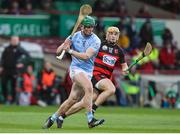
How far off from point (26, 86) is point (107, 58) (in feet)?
28.1

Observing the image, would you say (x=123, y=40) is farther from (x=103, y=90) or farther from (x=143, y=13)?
(x=103, y=90)

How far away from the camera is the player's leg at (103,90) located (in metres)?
19.1

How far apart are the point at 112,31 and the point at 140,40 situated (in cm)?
1313

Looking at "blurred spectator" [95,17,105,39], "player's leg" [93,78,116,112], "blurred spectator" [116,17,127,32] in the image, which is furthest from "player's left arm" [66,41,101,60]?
"blurred spectator" [116,17,127,32]

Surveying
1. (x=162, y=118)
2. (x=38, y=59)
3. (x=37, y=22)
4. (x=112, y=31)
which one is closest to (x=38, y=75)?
(x=38, y=59)

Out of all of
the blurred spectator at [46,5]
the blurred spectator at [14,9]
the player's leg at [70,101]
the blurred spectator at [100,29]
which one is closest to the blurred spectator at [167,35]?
the blurred spectator at [100,29]

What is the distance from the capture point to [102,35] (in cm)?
3120

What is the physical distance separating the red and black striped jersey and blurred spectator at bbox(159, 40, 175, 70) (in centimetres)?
1205

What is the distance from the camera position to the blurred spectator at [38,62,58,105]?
28.4 m

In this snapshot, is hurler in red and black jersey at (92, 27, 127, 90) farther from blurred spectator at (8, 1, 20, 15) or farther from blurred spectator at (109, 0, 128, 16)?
blurred spectator at (109, 0, 128, 16)

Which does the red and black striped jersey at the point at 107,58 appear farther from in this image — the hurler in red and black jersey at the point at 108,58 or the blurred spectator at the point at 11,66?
the blurred spectator at the point at 11,66

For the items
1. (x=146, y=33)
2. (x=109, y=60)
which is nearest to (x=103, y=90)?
(x=109, y=60)

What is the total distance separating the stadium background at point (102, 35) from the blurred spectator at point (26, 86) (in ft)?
0.58

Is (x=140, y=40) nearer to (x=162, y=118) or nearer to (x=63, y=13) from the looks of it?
(x=63, y=13)
